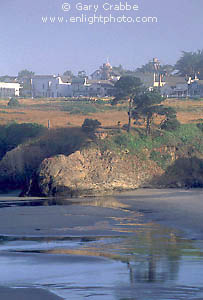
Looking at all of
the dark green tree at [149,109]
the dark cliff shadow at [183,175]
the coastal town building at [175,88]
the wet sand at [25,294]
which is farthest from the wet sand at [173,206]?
the coastal town building at [175,88]

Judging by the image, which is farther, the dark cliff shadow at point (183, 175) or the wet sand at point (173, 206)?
the dark cliff shadow at point (183, 175)

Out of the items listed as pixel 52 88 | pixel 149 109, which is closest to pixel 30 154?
pixel 149 109

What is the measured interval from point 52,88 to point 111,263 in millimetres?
76963

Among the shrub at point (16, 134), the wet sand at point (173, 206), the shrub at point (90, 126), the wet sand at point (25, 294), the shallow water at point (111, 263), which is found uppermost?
the shrub at point (90, 126)

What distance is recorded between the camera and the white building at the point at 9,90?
86.6 meters

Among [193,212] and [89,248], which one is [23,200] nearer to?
[193,212]

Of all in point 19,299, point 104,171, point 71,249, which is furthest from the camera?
point 104,171

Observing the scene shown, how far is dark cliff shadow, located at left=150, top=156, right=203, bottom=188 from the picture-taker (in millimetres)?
29125

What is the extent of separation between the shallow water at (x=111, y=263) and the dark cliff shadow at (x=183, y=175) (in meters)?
10.1

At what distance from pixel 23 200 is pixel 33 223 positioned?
603 cm

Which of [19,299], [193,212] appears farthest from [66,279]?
[193,212]

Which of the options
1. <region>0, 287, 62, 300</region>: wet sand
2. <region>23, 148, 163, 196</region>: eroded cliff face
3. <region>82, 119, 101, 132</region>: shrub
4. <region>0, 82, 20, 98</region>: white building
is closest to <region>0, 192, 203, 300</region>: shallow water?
<region>0, 287, 62, 300</region>: wet sand

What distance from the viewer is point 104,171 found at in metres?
28.2

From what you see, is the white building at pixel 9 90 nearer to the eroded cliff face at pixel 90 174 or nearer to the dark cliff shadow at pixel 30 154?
the dark cliff shadow at pixel 30 154
